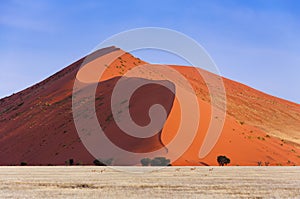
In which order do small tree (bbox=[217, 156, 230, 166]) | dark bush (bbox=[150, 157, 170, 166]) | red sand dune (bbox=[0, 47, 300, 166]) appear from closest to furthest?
dark bush (bbox=[150, 157, 170, 166]), small tree (bbox=[217, 156, 230, 166]), red sand dune (bbox=[0, 47, 300, 166])

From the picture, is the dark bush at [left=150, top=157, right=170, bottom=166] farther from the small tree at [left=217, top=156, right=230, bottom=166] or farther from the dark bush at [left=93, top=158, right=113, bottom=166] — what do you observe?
the small tree at [left=217, top=156, right=230, bottom=166]

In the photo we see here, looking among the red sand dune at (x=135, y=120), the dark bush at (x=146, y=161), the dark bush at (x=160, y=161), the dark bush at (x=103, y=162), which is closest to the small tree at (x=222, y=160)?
the red sand dune at (x=135, y=120)

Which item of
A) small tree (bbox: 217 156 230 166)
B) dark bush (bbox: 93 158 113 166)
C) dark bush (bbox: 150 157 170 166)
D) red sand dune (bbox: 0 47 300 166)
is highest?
red sand dune (bbox: 0 47 300 166)

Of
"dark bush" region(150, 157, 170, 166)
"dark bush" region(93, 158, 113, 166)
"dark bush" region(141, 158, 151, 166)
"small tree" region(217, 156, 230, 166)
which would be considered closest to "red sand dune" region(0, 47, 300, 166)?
"small tree" region(217, 156, 230, 166)

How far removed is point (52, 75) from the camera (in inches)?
6029

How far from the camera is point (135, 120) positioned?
255ft

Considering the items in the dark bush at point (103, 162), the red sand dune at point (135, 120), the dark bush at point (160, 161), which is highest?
the red sand dune at point (135, 120)

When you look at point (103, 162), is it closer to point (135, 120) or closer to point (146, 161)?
point (146, 161)

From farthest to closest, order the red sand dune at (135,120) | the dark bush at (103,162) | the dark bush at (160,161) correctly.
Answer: the red sand dune at (135,120)
the dark bush at (103,162)
the dark bush at (160,161)

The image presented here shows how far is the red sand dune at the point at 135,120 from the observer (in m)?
73.9

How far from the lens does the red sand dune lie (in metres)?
73.9

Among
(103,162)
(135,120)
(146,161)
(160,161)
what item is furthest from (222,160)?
(135,120)

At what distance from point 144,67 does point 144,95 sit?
121 feet

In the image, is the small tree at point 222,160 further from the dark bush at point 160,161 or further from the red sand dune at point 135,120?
the dark bush at point 160,161
